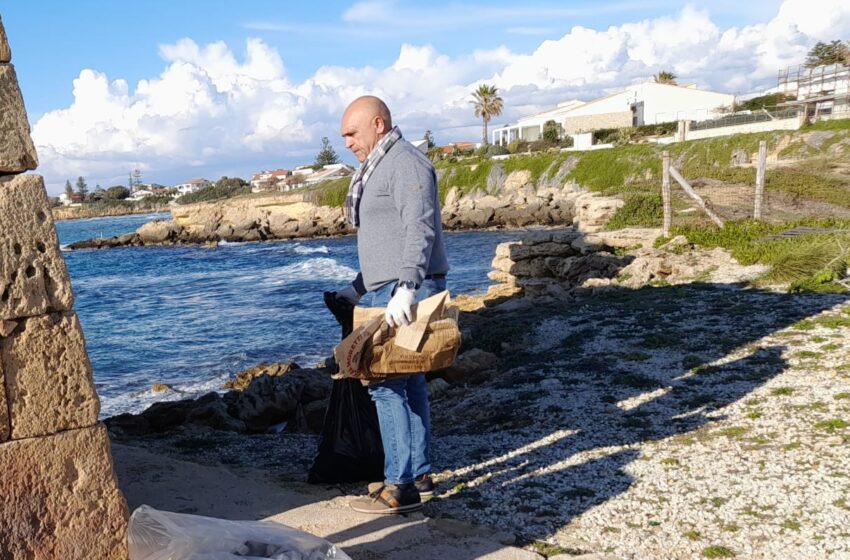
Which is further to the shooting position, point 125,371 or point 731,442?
point 125,371

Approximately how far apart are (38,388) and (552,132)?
6392 cm

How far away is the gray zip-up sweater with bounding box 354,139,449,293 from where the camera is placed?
4109mm

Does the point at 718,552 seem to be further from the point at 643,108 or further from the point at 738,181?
the point at 643,108

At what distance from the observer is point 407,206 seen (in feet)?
13.5

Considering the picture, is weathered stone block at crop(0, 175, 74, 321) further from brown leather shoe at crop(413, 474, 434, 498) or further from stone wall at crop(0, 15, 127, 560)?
brown leather shoe at crop(413, 474, 434, 498)

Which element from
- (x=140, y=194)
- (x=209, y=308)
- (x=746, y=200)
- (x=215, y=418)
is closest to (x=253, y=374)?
(x=215, y=418)

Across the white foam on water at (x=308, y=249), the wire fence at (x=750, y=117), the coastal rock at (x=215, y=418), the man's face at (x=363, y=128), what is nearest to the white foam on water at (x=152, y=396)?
the coastal rock at (x=215, y=418)

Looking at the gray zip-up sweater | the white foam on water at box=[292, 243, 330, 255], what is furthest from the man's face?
the white foam on water at box=[292, 243, 330, 255]

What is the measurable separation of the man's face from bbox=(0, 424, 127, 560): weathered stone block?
214cm

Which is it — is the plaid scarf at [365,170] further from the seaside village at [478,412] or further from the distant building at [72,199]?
the distant building at [72,199]

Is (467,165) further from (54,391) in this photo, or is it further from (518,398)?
(54,391)

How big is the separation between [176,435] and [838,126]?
35.7 metres

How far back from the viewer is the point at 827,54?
5603 centimetres

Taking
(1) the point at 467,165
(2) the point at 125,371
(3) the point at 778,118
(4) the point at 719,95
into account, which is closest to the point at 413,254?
(2) the point at 125,371
